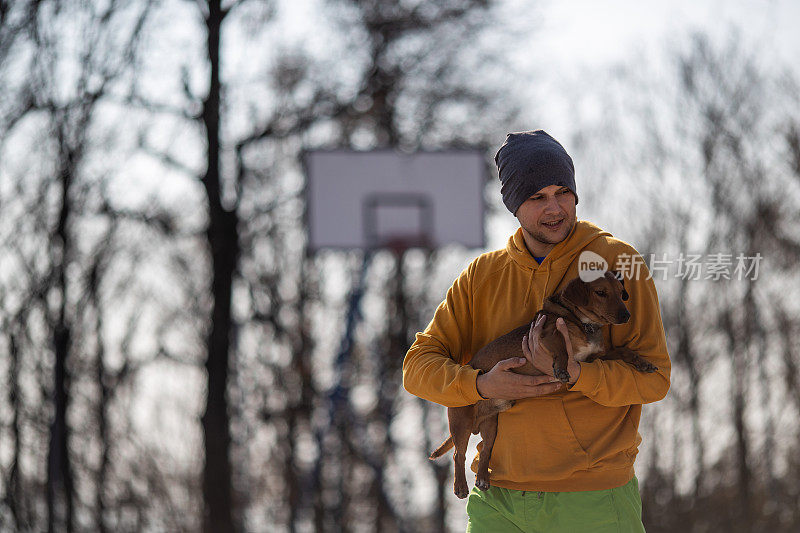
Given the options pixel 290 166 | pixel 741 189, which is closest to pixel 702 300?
pixel 741 189

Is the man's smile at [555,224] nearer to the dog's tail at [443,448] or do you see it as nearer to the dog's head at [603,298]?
the dog's head at [603,298]

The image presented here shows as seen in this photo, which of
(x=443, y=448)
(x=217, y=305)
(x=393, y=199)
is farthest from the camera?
(x=217, y=305)

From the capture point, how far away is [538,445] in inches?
98.7

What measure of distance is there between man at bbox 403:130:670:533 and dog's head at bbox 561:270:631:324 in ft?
0.26

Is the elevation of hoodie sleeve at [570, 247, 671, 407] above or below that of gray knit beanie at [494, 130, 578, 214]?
below

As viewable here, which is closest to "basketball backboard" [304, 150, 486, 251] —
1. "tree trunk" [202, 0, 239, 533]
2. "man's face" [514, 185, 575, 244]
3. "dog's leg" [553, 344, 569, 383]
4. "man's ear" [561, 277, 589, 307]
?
"tree trunk" [202, 0, 239, 533]

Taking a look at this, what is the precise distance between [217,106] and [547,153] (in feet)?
26.4

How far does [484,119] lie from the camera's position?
1289 centimetres

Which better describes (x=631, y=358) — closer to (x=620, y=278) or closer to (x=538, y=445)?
(x=620, y=278)

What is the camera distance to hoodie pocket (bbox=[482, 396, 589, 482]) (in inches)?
97.7

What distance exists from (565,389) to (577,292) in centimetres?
25

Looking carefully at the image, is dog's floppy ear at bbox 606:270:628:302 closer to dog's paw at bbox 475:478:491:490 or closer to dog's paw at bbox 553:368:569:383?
dog's paw at bbox 553:368:569:383

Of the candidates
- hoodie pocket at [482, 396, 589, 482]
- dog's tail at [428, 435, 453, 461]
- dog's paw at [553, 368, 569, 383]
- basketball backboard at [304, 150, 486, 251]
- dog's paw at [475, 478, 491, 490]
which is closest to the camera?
dog's paw at [553, 368, 569, 383]

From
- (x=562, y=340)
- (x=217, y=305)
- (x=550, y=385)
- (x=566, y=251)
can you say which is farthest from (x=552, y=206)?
(x=217, y=305)
